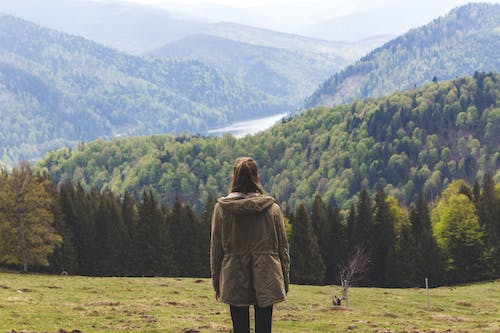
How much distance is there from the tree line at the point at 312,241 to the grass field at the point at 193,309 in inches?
1029

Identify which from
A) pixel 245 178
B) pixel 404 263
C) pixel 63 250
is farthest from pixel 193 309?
pixel 404 263

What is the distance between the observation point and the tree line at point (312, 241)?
9519 centimetres

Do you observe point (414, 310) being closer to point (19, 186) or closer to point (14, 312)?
point (14, 312)

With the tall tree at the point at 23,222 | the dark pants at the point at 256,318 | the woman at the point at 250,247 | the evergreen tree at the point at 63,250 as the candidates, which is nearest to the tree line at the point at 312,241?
the evergreen tree at the point at 63,250

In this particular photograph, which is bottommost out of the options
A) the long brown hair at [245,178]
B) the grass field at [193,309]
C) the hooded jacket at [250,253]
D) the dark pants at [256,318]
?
the grass field at [193,309]

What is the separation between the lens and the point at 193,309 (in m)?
43.5

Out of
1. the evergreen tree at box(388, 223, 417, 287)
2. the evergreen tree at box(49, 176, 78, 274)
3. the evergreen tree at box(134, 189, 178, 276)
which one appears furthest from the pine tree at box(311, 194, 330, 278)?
the evergreen tree at box(49, 176, 78, 274)

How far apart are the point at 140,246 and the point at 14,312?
62861 millimetres

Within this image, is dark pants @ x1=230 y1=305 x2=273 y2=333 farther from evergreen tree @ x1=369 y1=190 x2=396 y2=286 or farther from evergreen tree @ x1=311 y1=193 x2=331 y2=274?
evergreen tree @ x1=311 y1=193 x2=331 y2=274

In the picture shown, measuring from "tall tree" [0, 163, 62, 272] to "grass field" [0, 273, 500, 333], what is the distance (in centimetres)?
1986

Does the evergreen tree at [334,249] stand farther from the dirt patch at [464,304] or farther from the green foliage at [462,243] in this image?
the dirt patch at [464,304]

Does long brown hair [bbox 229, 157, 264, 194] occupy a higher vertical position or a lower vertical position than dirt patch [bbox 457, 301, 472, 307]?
higher

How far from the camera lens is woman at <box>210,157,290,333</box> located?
14148 mm

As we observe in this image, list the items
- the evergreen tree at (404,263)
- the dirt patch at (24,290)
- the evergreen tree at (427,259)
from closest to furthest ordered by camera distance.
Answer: the dirt patch at (24,290) → the evergreen tree at (404,263) → the evergreen tree at (427,259)
